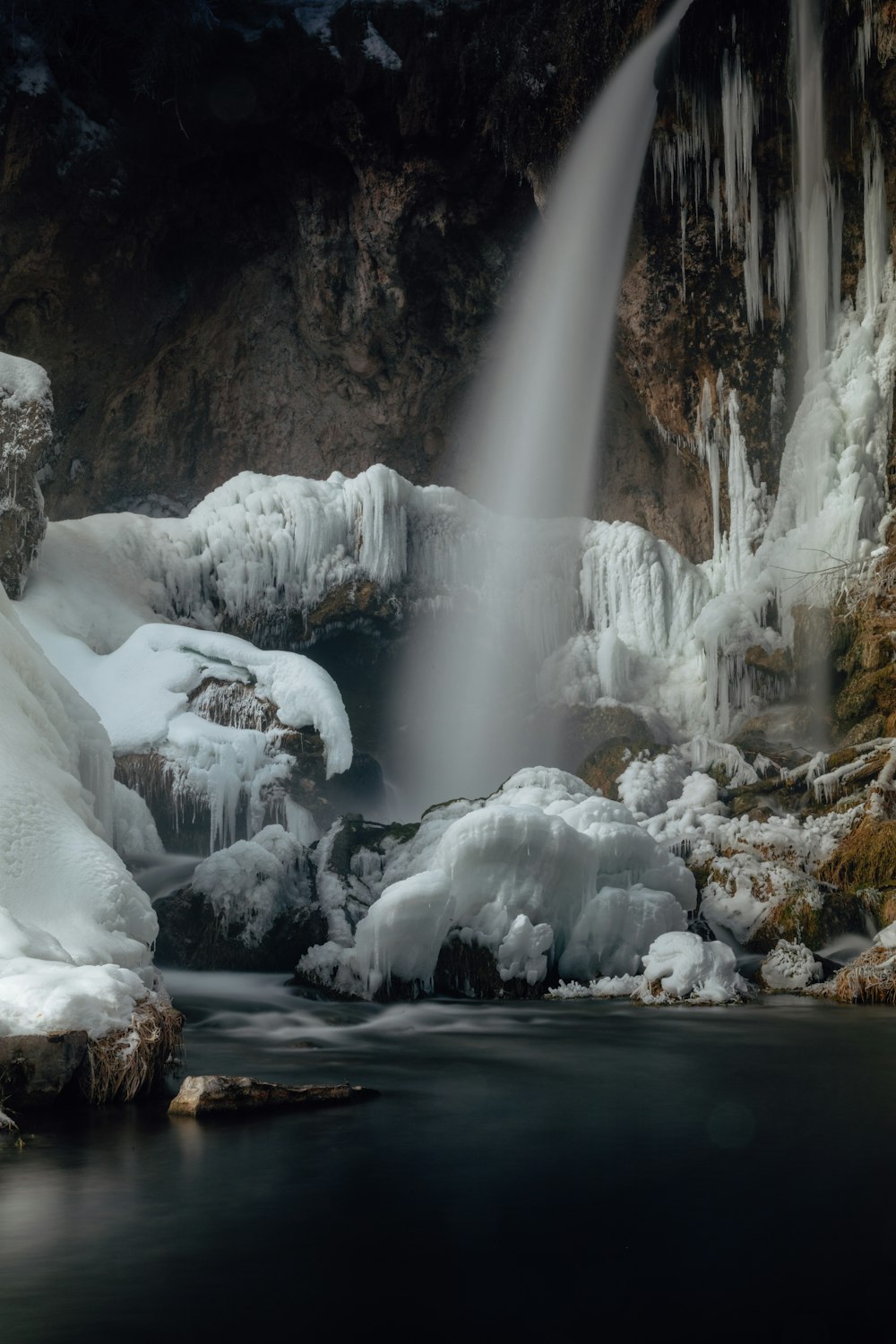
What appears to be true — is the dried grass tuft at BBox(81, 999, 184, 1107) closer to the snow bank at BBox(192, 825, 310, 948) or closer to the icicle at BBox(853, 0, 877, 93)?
the snow bank at BBox(192, 825, 310, 948)

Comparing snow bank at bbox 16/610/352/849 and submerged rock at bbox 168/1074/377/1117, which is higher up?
snow bank at bbox 16/610/352/849

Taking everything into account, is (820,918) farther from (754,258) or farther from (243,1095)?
(754,258)

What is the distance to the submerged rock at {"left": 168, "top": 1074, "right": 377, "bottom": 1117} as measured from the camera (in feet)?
20.4

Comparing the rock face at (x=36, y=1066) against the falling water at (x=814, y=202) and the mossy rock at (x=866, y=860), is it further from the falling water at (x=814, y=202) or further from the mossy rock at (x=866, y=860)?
the falling water at (x=814, y=202)

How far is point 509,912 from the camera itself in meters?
10.8

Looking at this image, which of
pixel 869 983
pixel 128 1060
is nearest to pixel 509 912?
pixel 869 983

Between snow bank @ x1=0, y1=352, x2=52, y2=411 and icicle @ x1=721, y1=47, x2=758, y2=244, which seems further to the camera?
icicle @ x1=721, y1=47, x2=758, y2=244

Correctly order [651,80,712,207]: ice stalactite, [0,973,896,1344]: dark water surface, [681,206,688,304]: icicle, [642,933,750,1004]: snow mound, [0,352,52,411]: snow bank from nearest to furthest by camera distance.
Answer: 1. [0,973,896,1344]: dark water surface
2. [642,933,750,1004]: snow mound
3. [0,352,52,411]: snow bank
4. [651,80,712,207]: ice stalactite
5. [681,206,688,304]: icicle

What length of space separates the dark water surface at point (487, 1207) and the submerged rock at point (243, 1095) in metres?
0.14

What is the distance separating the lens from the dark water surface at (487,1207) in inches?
154

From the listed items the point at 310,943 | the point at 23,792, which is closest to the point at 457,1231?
the point at 23,792

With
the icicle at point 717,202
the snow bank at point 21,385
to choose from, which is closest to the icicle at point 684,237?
the icicle at point 717,202

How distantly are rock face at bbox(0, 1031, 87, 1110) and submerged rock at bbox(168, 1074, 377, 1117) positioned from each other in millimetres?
572

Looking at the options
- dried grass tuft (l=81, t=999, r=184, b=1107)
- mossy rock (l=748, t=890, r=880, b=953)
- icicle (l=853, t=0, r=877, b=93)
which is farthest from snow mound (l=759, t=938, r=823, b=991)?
icicle (l=853, t=0, r=877, b=93)
